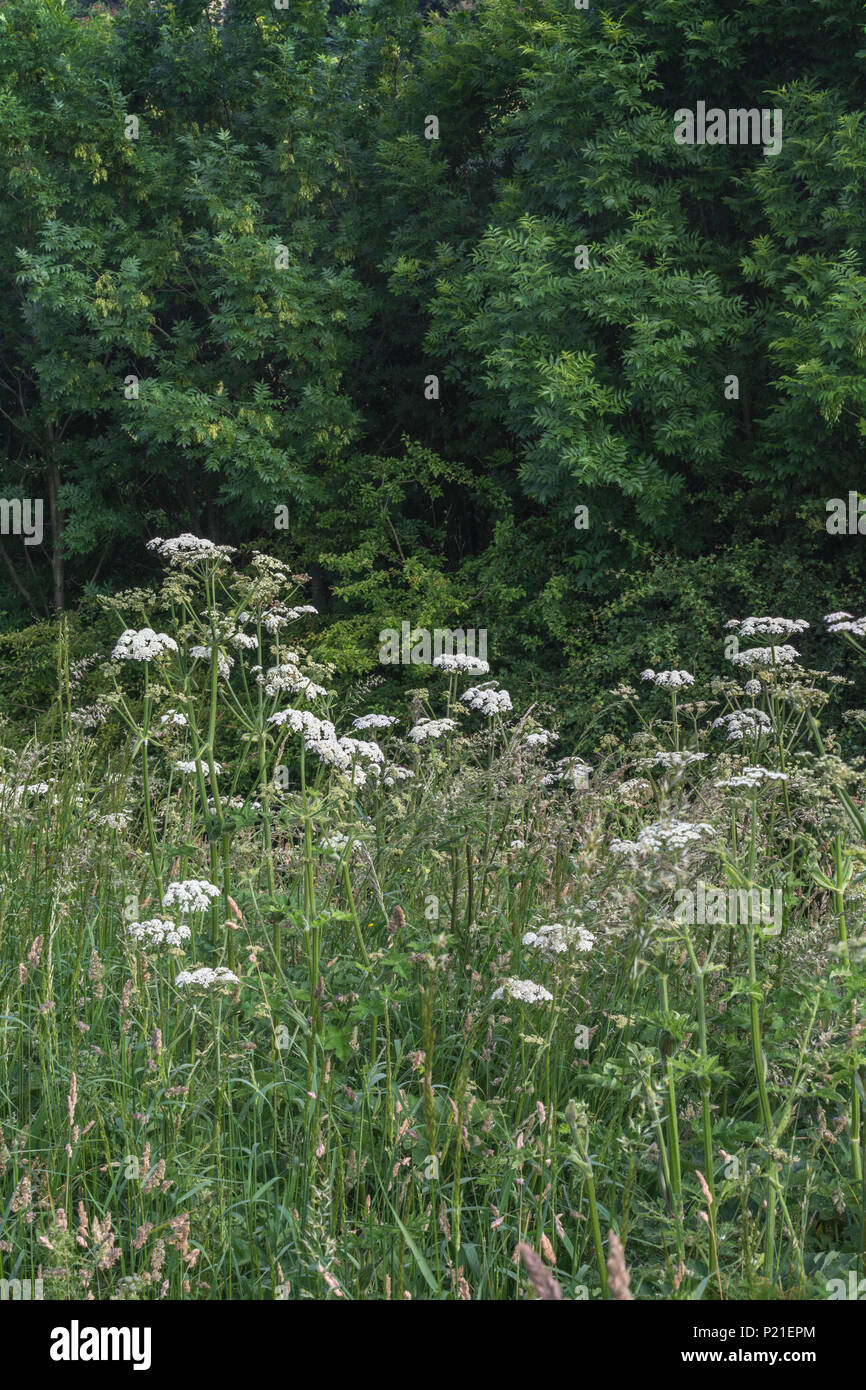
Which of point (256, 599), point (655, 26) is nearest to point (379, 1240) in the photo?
point (256, 599)

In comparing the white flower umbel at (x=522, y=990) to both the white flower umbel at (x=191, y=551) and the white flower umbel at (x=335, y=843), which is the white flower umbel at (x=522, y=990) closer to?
the white flower umbel at (x=335, y=843)

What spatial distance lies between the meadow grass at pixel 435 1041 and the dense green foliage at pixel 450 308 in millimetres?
6210

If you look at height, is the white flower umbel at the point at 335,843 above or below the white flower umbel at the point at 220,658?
below

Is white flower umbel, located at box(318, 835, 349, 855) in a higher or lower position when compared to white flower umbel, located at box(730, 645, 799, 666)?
lower

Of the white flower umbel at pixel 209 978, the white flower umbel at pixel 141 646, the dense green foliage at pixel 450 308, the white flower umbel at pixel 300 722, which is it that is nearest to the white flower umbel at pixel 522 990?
the white flower umbel at pixel 209 978

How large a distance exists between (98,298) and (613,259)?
5.46m

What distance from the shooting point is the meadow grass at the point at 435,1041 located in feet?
7.36

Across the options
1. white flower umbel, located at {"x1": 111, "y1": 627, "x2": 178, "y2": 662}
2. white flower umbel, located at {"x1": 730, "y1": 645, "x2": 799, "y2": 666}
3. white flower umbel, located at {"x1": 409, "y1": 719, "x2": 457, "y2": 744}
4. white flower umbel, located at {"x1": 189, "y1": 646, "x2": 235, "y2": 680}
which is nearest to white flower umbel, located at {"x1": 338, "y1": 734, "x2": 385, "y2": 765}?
white flower umbel, located at {"x1": 409, "y1": 719, "x2": 457, "y2": 744}

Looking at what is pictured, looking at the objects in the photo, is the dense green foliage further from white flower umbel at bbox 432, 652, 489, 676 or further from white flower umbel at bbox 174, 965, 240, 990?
white flower umbel at bbox 174, 965, 240, 990

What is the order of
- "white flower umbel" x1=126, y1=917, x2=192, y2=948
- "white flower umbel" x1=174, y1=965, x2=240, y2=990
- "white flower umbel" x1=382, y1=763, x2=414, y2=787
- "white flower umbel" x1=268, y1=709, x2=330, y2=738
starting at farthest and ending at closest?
1. "white flower umbel" x1=382, y1=763, x2=414, y2=787
2. "white flower umbel" x1=268, y1=709, x2=330, y2=738
3. "white flower umbel" x1=126, y1=917, x2=192, y2=948
4. "white flower umbel" x1=174, y1=965, x2=240, y2=990

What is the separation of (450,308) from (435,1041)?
9.44 metres

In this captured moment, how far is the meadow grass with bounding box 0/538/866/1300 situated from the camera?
7.36 ft

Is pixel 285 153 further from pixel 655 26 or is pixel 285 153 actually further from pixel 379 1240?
pixel 379 1240

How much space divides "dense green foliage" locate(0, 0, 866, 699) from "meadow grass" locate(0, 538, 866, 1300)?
6.21 metres
